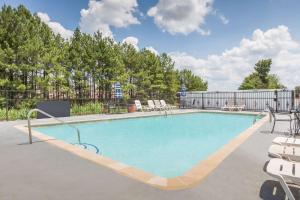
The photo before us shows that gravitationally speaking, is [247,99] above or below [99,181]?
above

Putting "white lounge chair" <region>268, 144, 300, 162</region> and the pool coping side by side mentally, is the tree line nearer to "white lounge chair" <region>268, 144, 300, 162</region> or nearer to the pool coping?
the pool coping

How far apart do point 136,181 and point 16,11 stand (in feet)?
53.4

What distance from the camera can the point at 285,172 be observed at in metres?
2.52

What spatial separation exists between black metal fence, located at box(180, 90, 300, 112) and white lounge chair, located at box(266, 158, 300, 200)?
11798 millimetres

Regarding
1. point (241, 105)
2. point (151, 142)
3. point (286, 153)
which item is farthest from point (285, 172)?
point (241, 105)

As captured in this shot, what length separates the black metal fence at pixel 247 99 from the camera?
49.5ft

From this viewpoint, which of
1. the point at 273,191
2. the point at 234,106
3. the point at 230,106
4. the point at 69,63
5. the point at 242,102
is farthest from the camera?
the point at 242,102

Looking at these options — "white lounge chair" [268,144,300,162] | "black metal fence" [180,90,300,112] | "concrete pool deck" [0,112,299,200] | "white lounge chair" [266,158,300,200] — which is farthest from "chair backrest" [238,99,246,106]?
"white lounge chair" [266,158,300,200]

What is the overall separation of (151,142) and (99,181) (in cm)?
474

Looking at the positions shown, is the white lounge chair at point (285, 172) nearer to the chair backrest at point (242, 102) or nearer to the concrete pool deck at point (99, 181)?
the concrete pool deck at point (99, 181)

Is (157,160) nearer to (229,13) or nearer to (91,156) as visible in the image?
(91,156)

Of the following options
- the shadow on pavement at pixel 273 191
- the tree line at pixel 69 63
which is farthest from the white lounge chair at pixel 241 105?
the shadow on pavement at pixel 273 191

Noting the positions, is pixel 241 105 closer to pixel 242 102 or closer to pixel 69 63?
pixel 242 102

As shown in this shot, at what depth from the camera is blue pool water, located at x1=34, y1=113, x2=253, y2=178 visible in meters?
5.59
